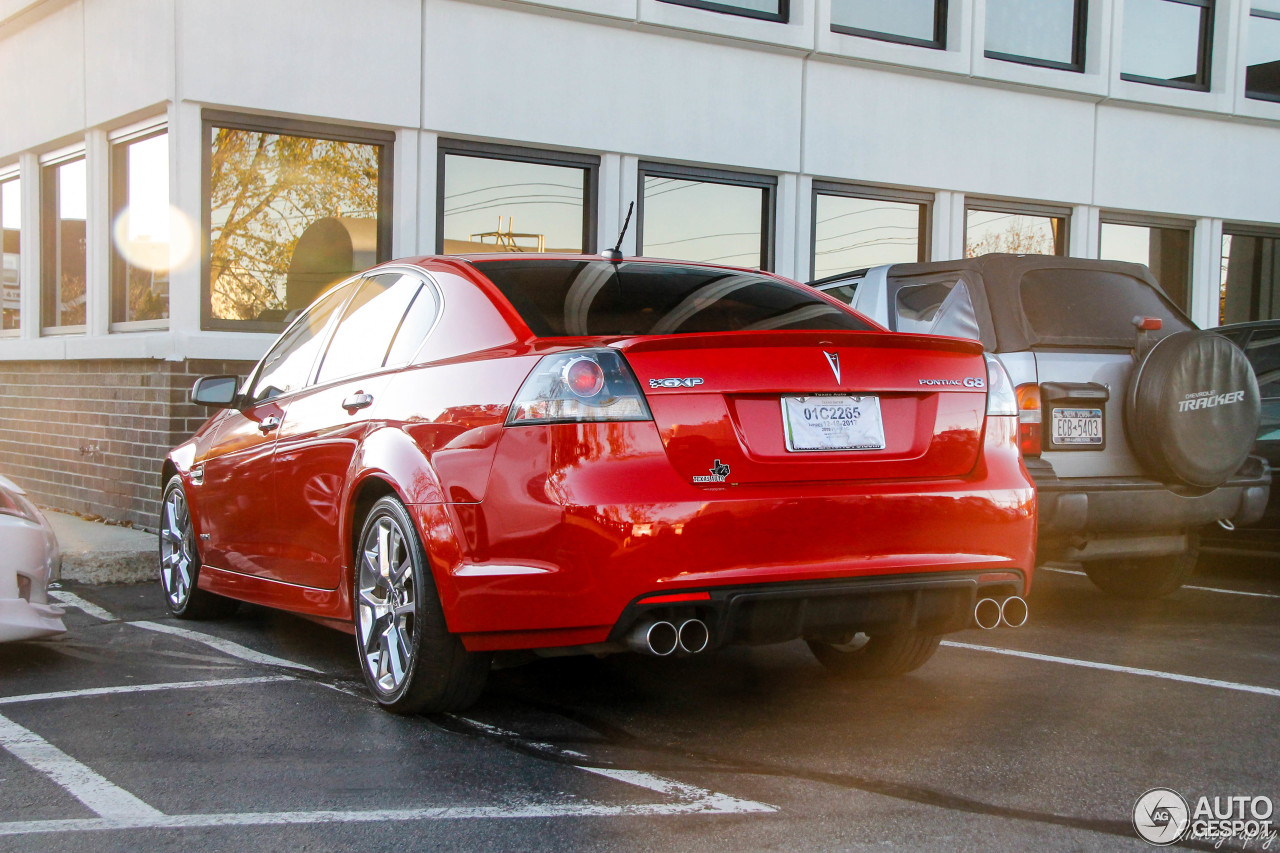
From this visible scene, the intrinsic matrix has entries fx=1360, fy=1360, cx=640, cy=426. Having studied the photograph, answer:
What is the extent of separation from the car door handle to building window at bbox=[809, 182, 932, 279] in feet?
26.9

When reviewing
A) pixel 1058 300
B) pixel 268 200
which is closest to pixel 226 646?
pixel 1058 300

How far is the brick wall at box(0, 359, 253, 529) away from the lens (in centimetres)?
957

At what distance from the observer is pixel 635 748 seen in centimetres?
404

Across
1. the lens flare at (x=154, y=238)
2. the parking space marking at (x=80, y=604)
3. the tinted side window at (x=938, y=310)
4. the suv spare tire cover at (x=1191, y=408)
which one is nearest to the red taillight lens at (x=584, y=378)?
the tinted side window at (x=938, y=310)

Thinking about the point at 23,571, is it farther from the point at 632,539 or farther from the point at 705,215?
the point at 705,215

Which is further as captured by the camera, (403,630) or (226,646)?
(226,646)

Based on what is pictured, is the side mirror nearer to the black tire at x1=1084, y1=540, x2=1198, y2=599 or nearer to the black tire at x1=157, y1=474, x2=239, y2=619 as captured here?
the black tire at x1=157, y1=474, x2=239, y2=619

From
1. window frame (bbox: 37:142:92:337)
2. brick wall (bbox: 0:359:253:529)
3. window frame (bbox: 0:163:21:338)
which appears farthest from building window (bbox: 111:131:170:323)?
window frame (bbox: 0:163:21:338)

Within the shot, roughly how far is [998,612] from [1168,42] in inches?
494

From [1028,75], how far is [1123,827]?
37.0ft

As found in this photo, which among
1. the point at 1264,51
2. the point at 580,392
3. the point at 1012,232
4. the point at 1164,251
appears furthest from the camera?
the point at 1264,51

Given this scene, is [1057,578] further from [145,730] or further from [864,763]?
[145,730]

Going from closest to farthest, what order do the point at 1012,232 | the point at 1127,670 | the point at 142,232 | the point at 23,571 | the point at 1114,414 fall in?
the point at 23,571, the point at 1127,670, the point at 1114,414, the point at 142,232, the point at 1012,232

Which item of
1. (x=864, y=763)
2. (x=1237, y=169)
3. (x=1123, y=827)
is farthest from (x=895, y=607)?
(x=1237, y=169)
